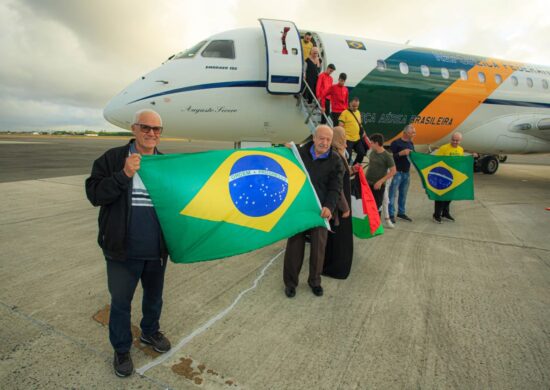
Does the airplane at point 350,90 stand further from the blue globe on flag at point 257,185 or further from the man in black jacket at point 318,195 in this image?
the blue globe on flag at point 257,185

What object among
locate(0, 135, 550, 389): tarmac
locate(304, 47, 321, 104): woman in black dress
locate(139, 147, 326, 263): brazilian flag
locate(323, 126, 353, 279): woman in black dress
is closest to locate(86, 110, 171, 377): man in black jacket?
locate(139, 147, 326, 263): brazilian flag

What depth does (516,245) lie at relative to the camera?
4.88m

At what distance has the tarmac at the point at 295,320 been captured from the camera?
2.14m

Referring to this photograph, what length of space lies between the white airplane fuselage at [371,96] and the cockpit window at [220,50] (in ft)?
0.23

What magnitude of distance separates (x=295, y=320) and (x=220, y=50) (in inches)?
280

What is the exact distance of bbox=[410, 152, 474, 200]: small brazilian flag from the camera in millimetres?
6430

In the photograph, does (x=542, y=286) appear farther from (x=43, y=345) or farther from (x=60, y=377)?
(x=43, y=345)

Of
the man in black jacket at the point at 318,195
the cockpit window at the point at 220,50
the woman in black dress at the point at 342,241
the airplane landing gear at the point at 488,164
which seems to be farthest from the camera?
the airplane landing gear at the point at 488,164

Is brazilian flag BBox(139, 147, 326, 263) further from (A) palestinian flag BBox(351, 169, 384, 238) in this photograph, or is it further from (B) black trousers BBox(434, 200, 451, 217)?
(B) black trousers BBox(434, 200, 451, 217)

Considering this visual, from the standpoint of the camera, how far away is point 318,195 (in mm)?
3264

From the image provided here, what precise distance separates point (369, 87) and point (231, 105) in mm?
4121

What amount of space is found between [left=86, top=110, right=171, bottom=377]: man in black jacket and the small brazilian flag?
19.4 feet

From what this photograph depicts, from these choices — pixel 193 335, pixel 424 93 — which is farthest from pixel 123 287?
pixel 424 93

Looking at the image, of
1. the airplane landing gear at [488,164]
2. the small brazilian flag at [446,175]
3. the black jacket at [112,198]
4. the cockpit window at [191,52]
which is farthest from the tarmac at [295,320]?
the airplane landing gear at [488,164]
